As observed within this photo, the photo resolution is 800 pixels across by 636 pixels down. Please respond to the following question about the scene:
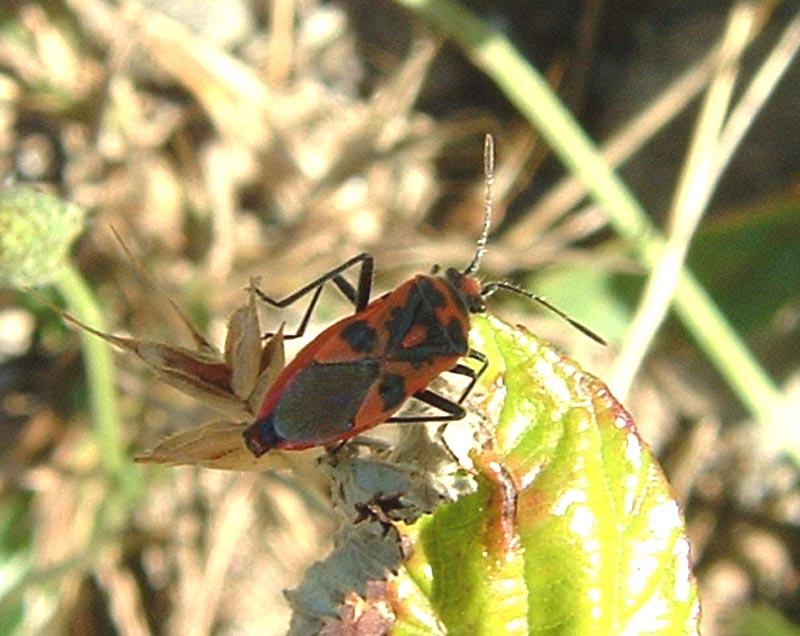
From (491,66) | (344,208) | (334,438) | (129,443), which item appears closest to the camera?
(334,438)

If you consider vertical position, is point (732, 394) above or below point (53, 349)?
below

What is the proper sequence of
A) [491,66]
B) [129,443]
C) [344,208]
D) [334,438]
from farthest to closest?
[344,208], [129,443], [491,66], [334,438]

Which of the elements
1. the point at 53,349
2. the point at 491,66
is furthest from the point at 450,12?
the point at 53,349

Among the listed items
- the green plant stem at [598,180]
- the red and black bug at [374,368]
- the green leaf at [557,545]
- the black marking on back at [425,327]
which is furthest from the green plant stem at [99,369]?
the green leaf at [557,545]

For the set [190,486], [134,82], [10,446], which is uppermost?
[134,82]

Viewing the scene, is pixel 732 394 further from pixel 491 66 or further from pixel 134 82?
pixel 134 82

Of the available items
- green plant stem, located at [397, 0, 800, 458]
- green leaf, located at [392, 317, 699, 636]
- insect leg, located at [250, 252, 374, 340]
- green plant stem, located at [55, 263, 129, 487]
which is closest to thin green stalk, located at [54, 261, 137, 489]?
green plant stem, located at [55, 263, 129, 487]
